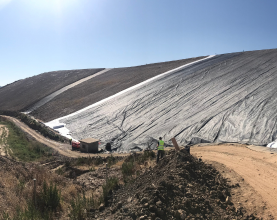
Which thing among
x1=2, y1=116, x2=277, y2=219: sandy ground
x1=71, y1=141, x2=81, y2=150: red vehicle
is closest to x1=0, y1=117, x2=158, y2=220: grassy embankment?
x1=2, y1=116, x2=277, y2=219: sandy ground

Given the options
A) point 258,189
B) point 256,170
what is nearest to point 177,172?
point 258,189

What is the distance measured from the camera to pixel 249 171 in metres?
8.32

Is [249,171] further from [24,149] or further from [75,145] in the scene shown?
[24,149]

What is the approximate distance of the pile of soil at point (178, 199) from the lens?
14.7ft

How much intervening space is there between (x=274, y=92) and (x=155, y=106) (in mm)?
10340

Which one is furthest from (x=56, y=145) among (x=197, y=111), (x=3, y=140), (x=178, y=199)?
(x=178, y=199)

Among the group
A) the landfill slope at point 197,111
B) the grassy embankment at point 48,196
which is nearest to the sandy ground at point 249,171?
the landfill slope at point 197,111

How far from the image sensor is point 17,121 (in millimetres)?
32000

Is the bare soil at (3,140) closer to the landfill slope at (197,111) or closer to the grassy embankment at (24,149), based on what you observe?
the grassy embankment at (24,149)

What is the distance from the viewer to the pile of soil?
4.47 m

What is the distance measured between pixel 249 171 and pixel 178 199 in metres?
4.83

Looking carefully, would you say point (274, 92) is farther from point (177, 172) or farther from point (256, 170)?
point (177, 172)

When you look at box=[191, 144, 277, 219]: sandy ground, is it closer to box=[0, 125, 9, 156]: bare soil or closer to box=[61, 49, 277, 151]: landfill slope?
box=[61, 49, 277, 151]: landfill slope

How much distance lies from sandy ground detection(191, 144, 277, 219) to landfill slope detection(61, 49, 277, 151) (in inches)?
55.2
